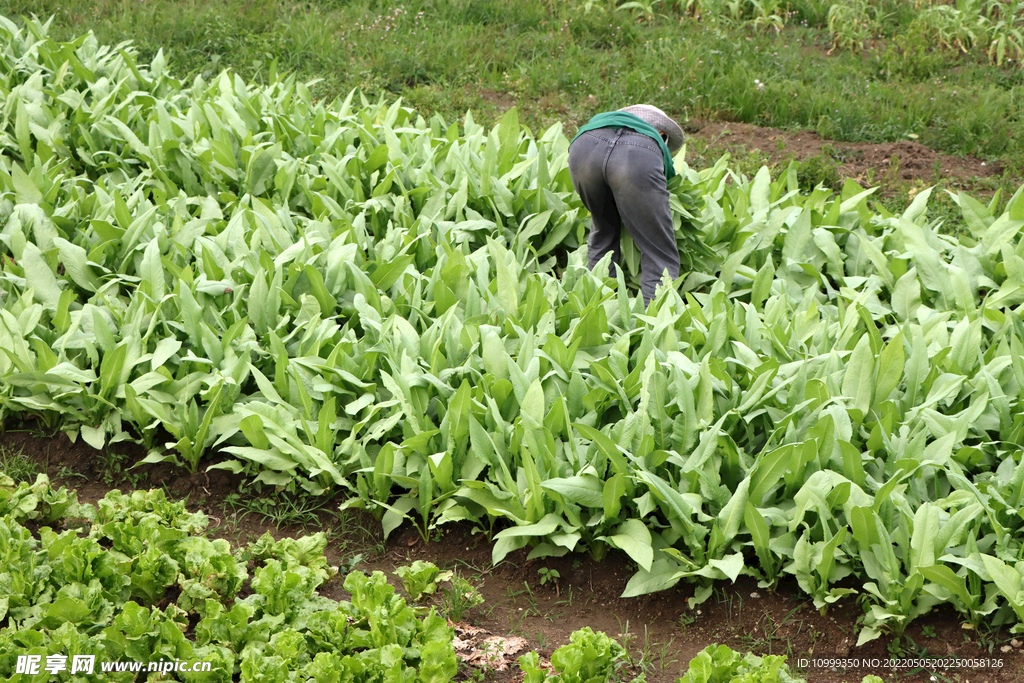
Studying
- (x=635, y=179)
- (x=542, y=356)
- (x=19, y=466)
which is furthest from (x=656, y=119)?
(x=19, y=466)

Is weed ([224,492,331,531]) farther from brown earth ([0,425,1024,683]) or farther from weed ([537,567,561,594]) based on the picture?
weed ([537,567,561,594])

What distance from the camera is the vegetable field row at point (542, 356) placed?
10.3 feet

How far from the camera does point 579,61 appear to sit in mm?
9062

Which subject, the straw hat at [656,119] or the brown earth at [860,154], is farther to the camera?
the brown earth at [860,154]

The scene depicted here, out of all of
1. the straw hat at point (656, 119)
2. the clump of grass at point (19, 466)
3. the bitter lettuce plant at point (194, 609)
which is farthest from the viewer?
the straw hat at point (656, 119)

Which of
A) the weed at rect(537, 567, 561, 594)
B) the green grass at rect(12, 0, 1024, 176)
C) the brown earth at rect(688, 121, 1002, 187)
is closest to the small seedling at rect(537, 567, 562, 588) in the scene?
the weed at rect(537, 567, 561, 594)

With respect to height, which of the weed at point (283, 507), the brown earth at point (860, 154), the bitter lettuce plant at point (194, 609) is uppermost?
the brown earth at point (860, 154)

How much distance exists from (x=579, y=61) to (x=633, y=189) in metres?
4.78

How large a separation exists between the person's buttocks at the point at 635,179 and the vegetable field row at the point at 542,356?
0.75ft

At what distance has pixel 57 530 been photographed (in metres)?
3.44

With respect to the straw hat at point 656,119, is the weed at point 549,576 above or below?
below

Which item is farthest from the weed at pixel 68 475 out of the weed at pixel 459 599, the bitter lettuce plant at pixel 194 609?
the weed at pixel 459 599

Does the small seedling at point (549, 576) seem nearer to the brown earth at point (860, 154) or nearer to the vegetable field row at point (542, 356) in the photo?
the vegetable field row at point (542, 356)

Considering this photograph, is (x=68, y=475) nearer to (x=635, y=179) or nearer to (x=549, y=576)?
(x=549, y=576)
